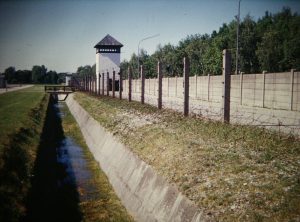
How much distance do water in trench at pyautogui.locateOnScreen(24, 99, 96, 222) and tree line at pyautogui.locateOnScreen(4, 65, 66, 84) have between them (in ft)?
533

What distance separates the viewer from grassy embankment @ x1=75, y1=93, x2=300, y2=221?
19.9 feet

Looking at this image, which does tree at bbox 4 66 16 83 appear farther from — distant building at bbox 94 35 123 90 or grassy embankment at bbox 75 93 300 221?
grassy embankment at bbox 75 93 300 221

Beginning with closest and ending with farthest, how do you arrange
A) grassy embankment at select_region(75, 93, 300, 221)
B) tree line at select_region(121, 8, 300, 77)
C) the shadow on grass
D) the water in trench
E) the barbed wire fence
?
grassy embankment at select_region(75, 93, 300, 221)
the shadow on grass
the water in trench
the barbed wire fence
tree line at select_region(121, 8, 300, 77)

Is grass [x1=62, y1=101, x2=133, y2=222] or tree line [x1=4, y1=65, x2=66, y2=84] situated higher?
tree line [x1=4, y1=65, x2=66, y2=84]

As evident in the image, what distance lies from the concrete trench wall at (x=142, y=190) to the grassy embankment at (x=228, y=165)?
231 mm

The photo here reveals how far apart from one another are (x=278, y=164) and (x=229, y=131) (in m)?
3.70

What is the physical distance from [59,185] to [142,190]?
16.9ft

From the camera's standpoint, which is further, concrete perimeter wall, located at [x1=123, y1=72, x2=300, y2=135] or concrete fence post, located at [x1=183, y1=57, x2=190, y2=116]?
concrete perimeter wall, located at [x1=123, y1=72, x2=300, y2=135]

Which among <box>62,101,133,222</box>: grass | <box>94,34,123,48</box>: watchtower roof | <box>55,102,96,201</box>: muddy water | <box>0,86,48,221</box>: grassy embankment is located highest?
<box>94,34,123,48</box>: watchtower roof

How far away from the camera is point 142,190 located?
9.52 metres

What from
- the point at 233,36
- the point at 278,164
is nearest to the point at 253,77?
the point at 278,164

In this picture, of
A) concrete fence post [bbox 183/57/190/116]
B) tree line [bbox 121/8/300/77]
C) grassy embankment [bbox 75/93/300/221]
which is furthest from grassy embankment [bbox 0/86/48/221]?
tree line [bbox 121/8/300/77]

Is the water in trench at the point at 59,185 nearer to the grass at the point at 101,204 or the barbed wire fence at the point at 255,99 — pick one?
the grass at the point at 101,204

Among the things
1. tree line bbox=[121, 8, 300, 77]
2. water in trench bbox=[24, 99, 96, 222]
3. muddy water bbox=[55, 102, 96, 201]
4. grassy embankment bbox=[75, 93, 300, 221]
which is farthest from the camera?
tree line bbox=[121, 8, 300, 77]
